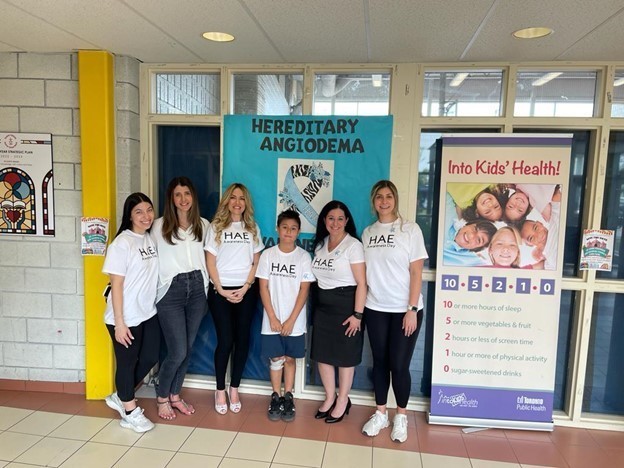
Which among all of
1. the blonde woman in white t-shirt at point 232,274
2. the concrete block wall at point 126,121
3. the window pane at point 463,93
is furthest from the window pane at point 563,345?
the concrete block wall at point 126,121

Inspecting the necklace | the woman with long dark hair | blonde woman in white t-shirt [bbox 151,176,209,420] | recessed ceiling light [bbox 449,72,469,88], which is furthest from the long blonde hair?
recessed ceiling light [bbox 449,72,469,88]

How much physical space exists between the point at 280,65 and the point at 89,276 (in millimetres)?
2065

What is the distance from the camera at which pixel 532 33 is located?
2369 millimetres

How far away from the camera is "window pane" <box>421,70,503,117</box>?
296cm

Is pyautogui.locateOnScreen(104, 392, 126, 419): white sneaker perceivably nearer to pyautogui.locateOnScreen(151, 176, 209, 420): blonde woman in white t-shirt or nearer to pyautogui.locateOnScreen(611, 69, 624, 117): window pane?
pyautogui.locateOnScreen(151, 176, 209, 420): blonde woman in white t-shirt

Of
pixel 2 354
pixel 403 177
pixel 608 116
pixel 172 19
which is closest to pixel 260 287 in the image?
pixel 403 177

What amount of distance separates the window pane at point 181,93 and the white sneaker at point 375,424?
2534mm

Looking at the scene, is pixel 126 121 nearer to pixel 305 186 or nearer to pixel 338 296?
pixel 305 186

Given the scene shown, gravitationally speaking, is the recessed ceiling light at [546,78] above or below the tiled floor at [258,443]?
above

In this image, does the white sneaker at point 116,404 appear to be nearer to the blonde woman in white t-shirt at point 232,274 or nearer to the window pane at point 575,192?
the blonde woman in white t-shirt at point 232,274

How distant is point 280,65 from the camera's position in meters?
3.06

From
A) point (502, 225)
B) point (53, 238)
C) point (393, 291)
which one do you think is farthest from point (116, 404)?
point (502, 225)

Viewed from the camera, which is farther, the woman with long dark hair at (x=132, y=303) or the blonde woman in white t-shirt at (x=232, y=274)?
the blonde woman in white t-shirt at (x=232, y=274)

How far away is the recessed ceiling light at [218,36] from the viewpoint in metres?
2.52
